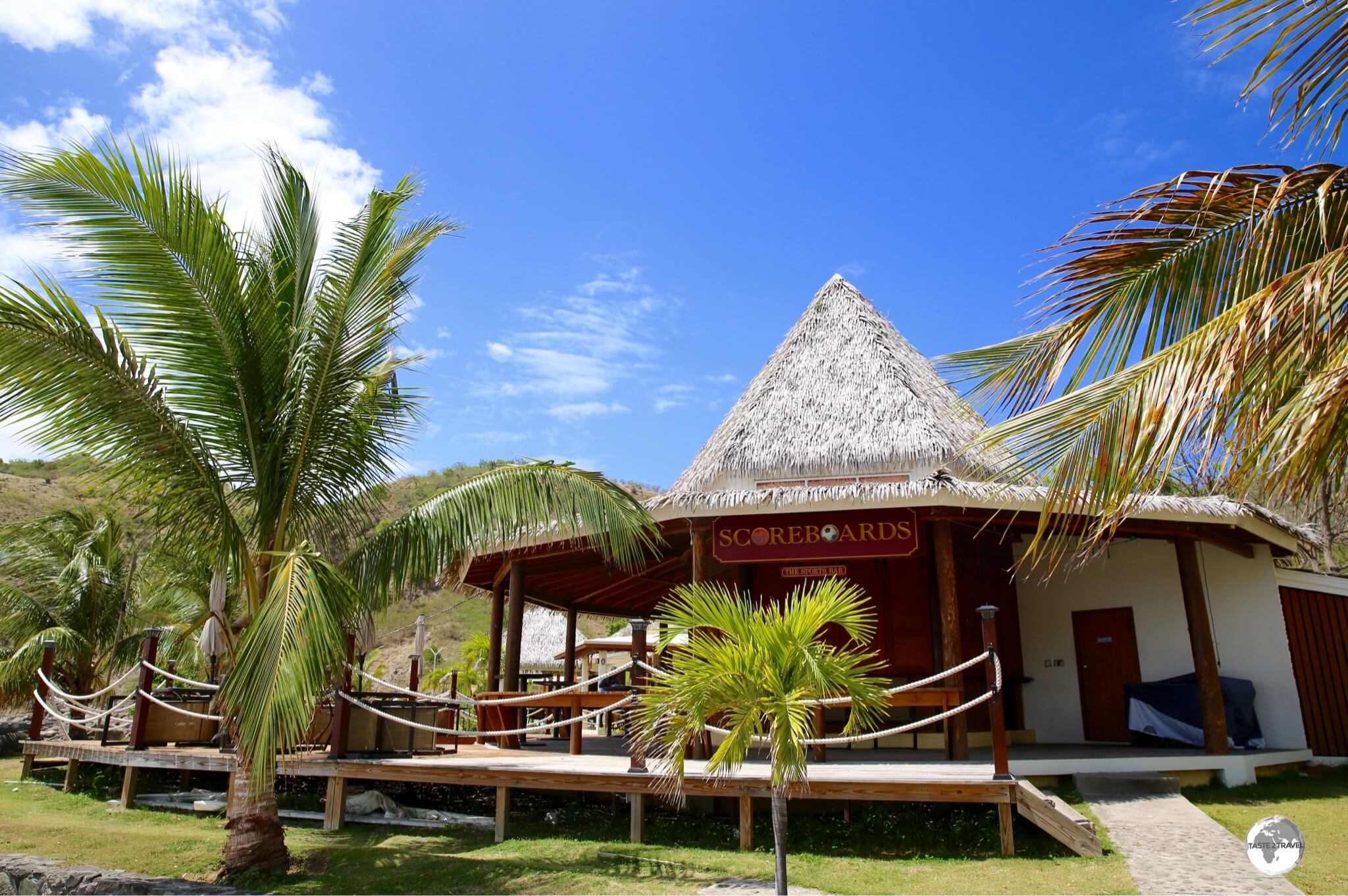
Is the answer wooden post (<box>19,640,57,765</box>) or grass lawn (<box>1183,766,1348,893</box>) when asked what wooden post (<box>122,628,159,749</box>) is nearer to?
wooden post (<box>19,640,57,765</box>)

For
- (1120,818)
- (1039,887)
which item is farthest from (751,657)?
(1120,818)

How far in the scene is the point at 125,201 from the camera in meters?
5.82

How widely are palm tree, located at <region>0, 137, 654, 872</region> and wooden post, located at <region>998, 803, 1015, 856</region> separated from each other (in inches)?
125

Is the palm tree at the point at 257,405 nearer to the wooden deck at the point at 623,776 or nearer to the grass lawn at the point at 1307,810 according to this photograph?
the wooden deck at the point at 623,776

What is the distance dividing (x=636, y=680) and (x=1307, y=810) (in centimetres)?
557

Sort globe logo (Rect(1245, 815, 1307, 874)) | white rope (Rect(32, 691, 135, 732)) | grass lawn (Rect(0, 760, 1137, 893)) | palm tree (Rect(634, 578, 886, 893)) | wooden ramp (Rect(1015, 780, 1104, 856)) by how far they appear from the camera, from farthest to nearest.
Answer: white rope (Rect(32, 691, 135, 732))
wooden ramp (Rect(1015, 780, 1104, 856))
grass lawn (Rect(0, 760, 1137, 893))
globe logo (Rect(1245, 815, 1307, 874))
palm tree (Rect(634, 578, 886, 893))

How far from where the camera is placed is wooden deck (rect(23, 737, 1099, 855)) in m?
6.08

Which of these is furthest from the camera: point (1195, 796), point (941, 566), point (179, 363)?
point (941, 566)

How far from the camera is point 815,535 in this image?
9.20 m

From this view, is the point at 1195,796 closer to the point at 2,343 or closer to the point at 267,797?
the point at 267,797

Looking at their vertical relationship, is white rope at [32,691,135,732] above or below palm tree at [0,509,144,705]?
below

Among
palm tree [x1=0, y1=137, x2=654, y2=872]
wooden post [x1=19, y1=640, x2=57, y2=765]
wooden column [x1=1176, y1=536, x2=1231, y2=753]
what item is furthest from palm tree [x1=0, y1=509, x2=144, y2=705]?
wooden column [x1=1176, y1=536, x2=1231, y2=753]

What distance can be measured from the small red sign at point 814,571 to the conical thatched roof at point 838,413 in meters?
1.70

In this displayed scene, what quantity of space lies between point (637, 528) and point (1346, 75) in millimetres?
4764
